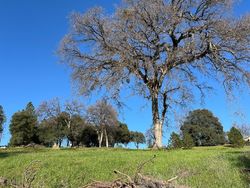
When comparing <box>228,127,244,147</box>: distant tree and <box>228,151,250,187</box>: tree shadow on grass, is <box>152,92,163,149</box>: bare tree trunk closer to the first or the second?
<box>228,151,250,187</box>: tree shadow on grass

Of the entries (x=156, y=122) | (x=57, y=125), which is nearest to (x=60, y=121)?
(x=57, y=125)

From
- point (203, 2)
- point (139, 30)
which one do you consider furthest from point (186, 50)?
point (203, 2)

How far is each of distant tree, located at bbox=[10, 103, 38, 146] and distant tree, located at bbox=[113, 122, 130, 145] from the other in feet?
77.1

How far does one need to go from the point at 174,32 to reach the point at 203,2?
3070 mm

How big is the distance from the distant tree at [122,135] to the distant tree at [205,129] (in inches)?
805

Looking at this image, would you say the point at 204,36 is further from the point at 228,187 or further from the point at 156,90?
the point at 228,187

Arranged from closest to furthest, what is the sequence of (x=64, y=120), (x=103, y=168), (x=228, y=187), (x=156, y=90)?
(x=228, y=187) < (x=103, y=168) < (x=156, y=90) < (x=64, y=120)

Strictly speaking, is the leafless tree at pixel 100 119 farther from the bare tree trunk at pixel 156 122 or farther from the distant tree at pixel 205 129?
the bare tree trunk at pixel 156 122

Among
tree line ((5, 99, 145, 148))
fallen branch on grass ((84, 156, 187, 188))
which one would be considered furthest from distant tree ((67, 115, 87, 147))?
fallen branch on grass ((84, 156, 187, 188))

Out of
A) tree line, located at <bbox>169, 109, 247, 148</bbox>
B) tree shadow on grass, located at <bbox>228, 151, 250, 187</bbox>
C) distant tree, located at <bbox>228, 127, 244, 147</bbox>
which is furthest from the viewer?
tree line, located at <bbox>169, 109, 247, 148</bbox>

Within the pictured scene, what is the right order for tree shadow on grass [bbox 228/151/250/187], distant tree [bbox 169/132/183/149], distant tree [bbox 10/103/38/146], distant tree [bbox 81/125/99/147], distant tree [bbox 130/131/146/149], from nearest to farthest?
tree shadow on grass [bbox 228/151/250/187]
distant tree [bbox 169/132/183/149]
distant tree [bbox 10/103/38/146]
distant tree [bbox 81/125/99/147]
distant tree [bbox 130/131/146/149]

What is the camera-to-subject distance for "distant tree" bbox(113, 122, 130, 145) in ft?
293

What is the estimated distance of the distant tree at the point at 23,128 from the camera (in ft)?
225

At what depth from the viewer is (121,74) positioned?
19.8 metres
